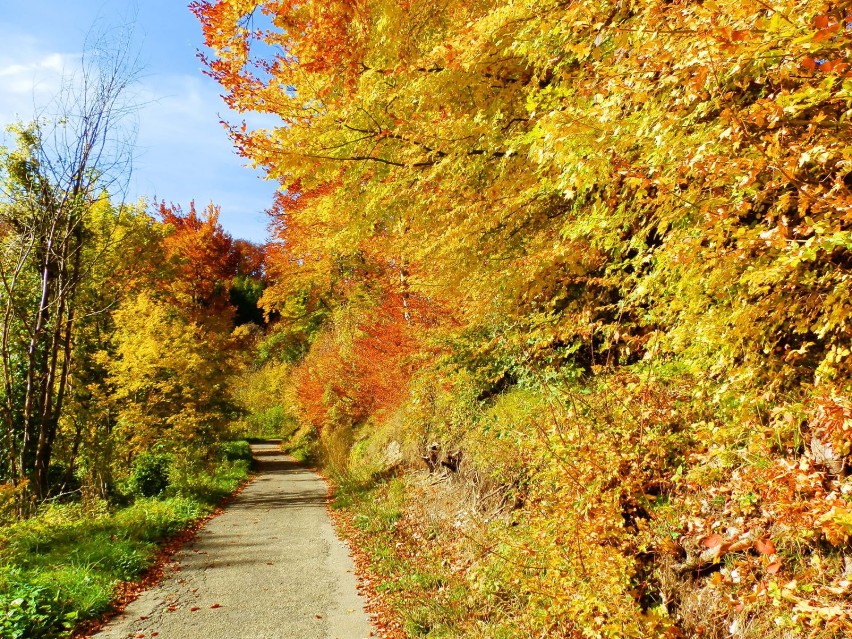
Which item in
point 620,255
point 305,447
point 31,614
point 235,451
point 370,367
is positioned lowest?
point 305,447

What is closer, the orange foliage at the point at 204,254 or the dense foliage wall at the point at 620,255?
the dense foliage wall at the point at 620,255

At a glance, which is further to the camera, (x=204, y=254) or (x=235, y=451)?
(x=204, y=254)

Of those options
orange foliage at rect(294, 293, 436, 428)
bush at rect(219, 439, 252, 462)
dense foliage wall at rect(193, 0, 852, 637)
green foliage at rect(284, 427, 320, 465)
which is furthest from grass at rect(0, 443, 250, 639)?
green foliage at rect(284, 427, 320, 465)

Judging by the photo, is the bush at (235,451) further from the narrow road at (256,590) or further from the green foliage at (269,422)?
the green foliage at (269,422)

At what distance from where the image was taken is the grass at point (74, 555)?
5.25 m

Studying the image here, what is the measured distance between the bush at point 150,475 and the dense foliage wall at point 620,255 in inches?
330

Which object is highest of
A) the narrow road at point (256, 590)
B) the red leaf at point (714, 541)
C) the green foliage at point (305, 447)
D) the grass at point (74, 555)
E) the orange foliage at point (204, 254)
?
the orange foliage at point (204, 254)

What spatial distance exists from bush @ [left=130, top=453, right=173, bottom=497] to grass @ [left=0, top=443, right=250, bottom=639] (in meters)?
0.64

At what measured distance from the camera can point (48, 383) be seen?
10.0 meters

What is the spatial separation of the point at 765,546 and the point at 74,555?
8.60 m

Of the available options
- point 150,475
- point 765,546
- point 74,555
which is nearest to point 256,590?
point 74,555

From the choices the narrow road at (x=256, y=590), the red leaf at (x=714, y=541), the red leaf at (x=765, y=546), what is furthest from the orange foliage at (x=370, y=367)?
the red leaf at (x=765, y=546)

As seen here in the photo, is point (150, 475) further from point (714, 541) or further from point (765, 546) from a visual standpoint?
point (765, 546)

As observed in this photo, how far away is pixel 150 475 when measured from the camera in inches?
499
